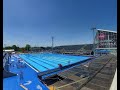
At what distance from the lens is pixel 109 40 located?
25.4 meters

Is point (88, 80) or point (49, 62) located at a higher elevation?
point (88, 80)

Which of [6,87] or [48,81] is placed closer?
[6,87]

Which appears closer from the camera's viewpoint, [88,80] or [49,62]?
[88,80]

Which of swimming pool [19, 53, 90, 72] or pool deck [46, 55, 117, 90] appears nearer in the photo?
pool deck [46, 55, 117, 90]

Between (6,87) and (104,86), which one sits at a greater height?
(104,86)

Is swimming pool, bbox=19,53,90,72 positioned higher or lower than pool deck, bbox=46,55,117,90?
lower

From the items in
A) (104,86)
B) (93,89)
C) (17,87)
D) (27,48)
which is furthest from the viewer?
(27,48)

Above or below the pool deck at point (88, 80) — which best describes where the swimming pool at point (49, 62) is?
below

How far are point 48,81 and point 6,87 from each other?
82.5 inches

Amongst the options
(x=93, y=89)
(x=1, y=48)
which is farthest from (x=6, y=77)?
(x=1, y=48)

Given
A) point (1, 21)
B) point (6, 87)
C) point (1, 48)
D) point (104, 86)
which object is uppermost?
point (1, 21)

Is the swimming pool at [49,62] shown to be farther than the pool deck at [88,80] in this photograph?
Yes

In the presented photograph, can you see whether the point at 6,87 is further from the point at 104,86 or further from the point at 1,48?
the point at 1,48

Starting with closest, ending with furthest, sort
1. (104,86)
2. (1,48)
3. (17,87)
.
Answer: (1,48)
(104,86)
(17,87)
